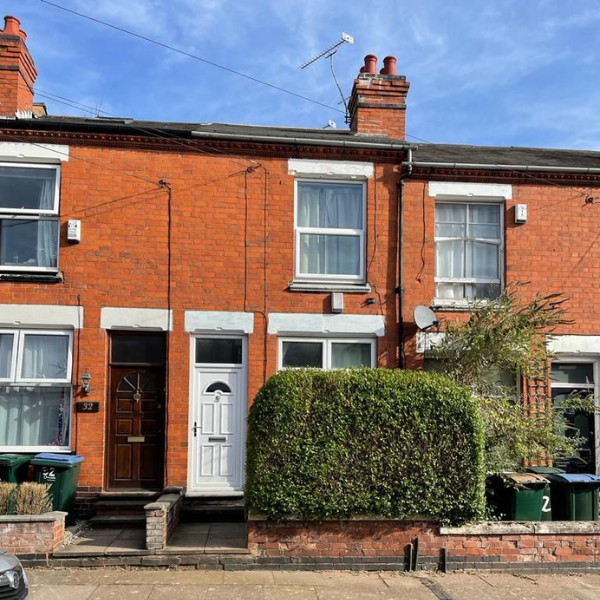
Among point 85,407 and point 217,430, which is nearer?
point 85,407

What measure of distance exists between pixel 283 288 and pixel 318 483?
343cm

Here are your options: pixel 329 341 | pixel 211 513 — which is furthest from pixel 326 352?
pixel 211 513

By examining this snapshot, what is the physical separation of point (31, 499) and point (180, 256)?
3997mm

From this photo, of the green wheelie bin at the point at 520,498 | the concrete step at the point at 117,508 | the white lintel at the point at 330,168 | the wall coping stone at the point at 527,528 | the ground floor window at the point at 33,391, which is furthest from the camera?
the white lintel at the point at 330,168

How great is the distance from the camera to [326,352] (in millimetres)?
9789

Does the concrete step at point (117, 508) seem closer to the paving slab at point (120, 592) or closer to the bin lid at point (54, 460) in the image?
the bin lid at point (54, 460)

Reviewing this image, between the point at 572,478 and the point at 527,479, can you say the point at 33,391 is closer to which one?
the point at 527,479

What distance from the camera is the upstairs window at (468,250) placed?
10281 millimetres

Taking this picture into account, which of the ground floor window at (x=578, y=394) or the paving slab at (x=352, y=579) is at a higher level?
the ground floor window at (x=578, y=394)

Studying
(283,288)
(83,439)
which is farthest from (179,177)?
(83,439)

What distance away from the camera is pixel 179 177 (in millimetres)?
9672

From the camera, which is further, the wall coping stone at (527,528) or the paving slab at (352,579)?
the wall coping stone at (527,528)

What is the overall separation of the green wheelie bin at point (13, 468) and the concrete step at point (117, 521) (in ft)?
3.84

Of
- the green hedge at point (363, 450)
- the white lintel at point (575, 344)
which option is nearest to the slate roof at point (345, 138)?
the white lintel at point (575, 344)
